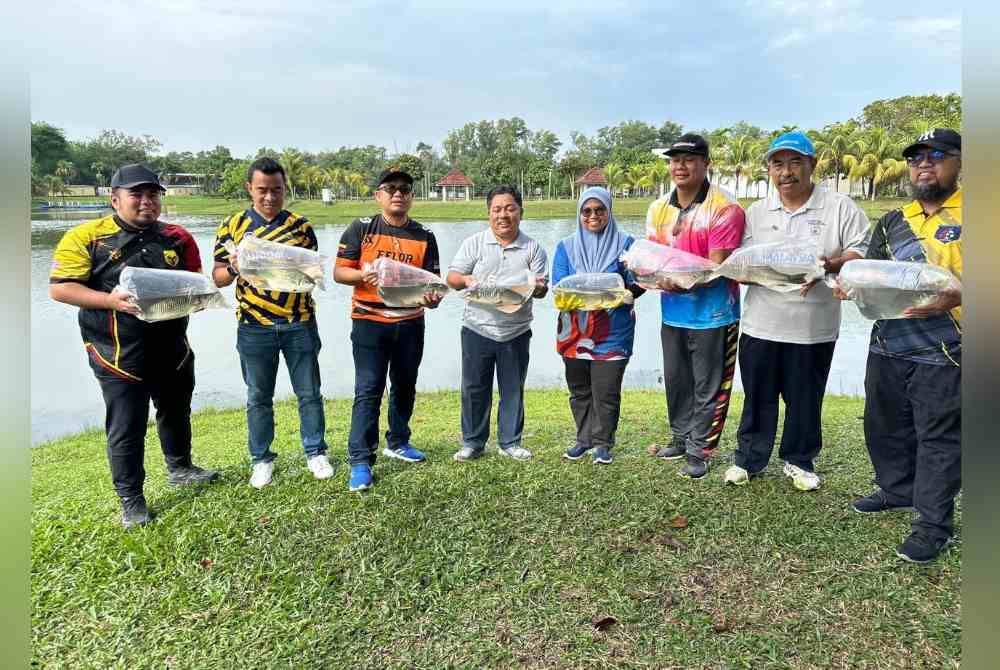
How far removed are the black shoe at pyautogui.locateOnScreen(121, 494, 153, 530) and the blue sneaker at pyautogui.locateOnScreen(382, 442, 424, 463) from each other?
1.55 metres

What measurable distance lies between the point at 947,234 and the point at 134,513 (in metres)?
4.53

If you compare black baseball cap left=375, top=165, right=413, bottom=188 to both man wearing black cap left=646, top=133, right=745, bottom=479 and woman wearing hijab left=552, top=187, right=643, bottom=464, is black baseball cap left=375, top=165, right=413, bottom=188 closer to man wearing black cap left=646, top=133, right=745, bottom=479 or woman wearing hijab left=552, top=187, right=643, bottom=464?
woman wearing hijab left=552, top=187, right=643, bottom=464

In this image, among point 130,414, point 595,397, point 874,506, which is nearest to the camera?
point 130,414

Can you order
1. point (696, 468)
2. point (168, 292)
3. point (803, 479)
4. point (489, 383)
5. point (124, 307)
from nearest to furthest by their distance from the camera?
point (124, 307) < point (168, 292) < point (803, 479) < point (696, 468) < point (489, 383)

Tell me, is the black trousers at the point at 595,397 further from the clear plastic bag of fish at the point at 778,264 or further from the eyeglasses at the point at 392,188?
the eyeglasses at the point at 392,188

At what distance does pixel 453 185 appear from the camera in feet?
82.5

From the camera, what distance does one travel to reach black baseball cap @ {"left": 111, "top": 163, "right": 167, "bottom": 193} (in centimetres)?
335

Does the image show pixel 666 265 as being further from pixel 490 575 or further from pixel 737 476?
pixel 490 575

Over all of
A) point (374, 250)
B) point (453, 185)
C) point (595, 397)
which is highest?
point (453, 185)

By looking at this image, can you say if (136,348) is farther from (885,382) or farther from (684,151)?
(885,382)

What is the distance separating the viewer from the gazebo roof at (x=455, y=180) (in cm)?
2472

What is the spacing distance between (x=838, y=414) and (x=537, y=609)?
15.2 ft

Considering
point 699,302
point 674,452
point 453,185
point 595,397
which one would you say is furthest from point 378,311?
point 453,185

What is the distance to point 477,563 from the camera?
3148 mm
